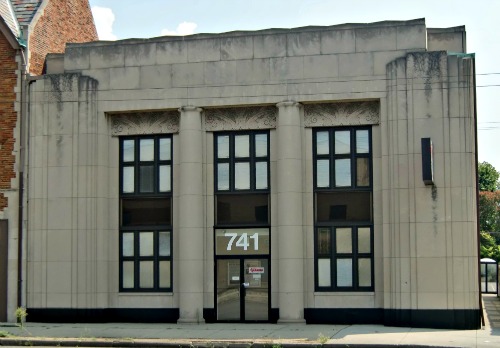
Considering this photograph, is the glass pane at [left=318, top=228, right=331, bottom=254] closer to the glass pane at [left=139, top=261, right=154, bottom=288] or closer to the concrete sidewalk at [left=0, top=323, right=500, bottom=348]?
the concrete sidewalk at [left=0, top=323, right=500, bottom=348]

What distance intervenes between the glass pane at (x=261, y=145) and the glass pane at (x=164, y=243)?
3.78 meters

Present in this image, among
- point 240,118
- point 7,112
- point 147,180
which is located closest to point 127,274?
point 147,180

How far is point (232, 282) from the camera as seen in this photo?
24500 millimetres

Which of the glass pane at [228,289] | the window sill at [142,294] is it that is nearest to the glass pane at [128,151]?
the window sill at [142,294]

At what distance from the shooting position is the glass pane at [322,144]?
24.3m

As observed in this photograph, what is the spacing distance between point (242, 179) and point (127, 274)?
4.71 metres

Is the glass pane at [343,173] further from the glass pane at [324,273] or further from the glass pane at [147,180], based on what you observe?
the glass pane at [147,180]

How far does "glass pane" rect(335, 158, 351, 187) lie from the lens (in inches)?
947

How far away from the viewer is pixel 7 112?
83.7ft

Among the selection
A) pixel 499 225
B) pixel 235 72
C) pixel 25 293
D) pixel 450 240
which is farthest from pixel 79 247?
pixel 499 225

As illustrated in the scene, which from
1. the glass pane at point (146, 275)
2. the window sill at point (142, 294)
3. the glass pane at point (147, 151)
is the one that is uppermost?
the glass pane at point (147, 151)

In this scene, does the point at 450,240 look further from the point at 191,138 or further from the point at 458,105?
the point at 191,138

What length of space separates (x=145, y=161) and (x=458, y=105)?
9.65m

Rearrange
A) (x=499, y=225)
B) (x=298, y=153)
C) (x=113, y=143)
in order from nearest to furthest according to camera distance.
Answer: (x=298, y=153)
(x=113, y=143)
(x=499, y=225)
